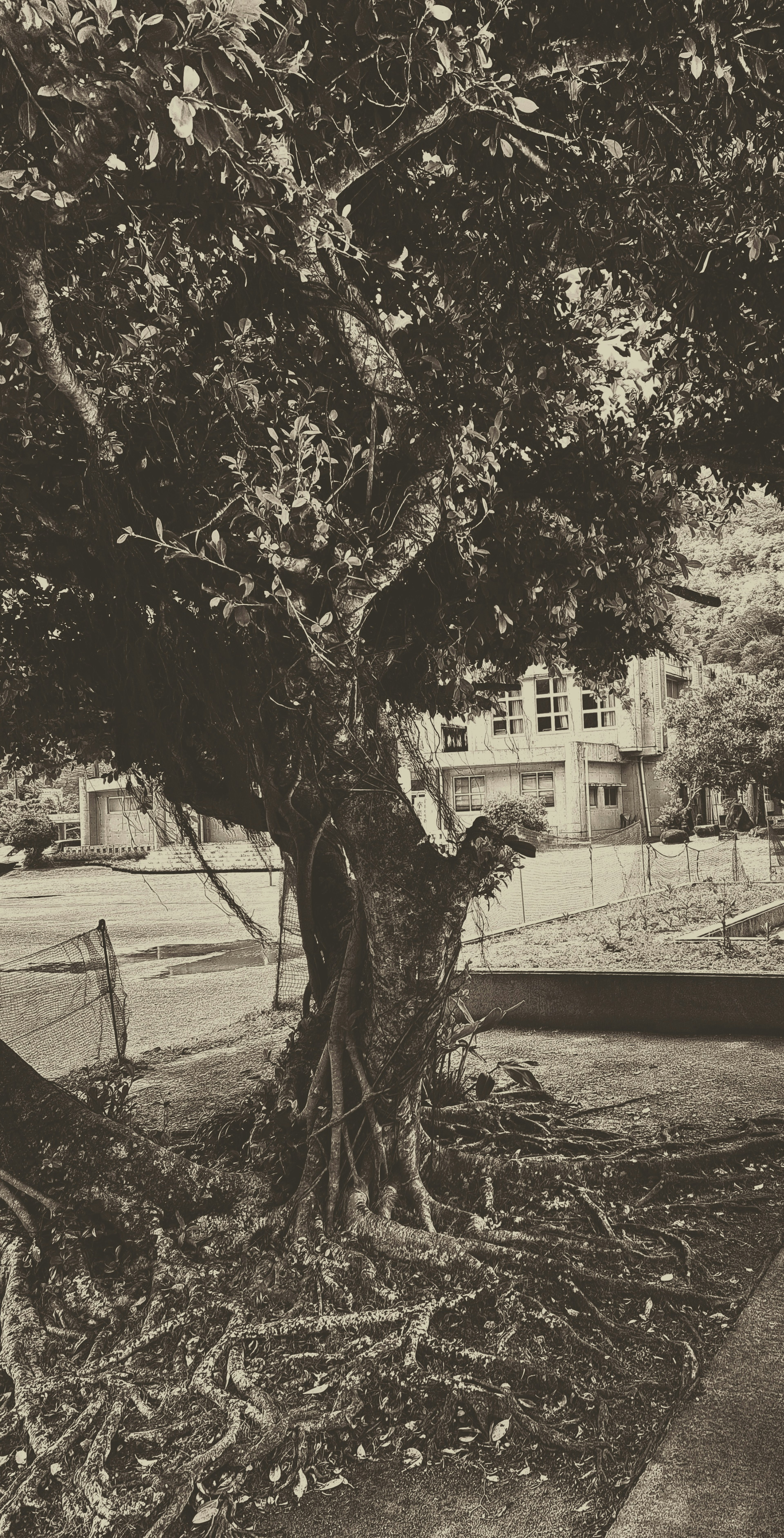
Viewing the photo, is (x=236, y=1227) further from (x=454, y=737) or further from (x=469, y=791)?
(x=469, y=791)

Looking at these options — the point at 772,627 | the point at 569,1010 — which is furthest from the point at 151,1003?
the point at 772,627

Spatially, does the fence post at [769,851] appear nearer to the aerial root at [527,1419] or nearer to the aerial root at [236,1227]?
the aerial root at [236,1227]

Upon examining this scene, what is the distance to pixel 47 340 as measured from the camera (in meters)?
4.31

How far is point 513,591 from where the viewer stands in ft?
18.4

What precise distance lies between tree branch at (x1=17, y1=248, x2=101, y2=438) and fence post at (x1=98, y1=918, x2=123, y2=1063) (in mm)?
5465

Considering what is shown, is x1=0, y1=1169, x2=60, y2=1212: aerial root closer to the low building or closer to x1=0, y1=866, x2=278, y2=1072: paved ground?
the low building

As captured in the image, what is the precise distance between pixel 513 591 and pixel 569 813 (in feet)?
123

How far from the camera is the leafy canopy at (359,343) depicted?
4113mm

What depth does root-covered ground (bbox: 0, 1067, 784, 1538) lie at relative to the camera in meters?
3.55

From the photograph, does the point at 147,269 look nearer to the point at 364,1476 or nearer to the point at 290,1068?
the point at 290,1068

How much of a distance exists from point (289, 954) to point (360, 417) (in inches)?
280

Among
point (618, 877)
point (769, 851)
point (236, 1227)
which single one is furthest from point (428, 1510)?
point (618, 877)

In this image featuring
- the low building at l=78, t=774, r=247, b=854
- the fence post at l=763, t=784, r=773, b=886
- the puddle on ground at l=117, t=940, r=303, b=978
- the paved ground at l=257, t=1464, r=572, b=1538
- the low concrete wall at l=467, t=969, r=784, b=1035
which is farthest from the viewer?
the fence post at l=763, t=784, r=773, b=886

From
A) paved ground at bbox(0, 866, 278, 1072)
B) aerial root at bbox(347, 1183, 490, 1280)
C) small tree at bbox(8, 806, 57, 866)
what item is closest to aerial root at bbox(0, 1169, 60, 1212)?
aerial root at bbox(347, 1183, 490, 1280)
